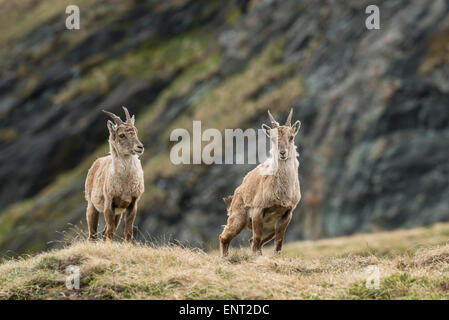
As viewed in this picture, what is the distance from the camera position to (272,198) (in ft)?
47.1

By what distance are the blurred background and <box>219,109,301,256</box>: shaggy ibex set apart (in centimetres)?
1433

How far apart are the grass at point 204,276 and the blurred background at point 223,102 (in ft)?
52.1

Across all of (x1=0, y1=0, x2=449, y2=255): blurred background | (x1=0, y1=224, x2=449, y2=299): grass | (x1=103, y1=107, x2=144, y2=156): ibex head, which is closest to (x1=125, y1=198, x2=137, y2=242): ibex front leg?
(x1=103, y1=107, x2=144, y2=156): ibex head

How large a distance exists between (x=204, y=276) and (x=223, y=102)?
130 ft

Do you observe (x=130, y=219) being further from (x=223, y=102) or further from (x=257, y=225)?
(x=223, y=102)

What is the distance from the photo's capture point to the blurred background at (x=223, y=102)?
40.4 metres

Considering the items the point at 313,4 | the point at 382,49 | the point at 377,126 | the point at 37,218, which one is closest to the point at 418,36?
the point at 382,49

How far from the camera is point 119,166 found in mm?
14906

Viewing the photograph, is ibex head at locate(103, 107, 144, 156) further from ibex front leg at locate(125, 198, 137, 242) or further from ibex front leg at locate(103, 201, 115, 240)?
ibex front leg at locate(103, 201, 115, 240)

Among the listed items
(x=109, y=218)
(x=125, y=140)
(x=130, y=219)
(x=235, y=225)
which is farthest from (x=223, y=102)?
(x=109, y=218)

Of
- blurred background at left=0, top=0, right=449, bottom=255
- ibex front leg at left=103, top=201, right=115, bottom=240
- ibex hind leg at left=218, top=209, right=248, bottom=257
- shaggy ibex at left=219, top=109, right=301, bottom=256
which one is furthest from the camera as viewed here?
blurred background at left=0, top=0, right=449, bottom=255

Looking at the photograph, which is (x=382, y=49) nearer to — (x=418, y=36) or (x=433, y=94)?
(x=418, y=36)

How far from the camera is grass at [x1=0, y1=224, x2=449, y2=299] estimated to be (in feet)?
35.6

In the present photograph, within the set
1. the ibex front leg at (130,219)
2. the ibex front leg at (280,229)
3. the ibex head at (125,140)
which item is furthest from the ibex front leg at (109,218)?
the ibex front leg at (280,229)
